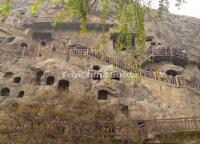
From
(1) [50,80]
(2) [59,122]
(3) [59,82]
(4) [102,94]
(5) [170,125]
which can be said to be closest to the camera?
(2) [59,122]

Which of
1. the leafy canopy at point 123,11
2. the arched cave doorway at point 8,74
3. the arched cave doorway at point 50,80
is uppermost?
the leafy canopy at point 123,11

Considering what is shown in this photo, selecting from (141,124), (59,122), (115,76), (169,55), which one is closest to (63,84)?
(115,76)

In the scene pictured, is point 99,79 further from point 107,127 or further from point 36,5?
point 36,5

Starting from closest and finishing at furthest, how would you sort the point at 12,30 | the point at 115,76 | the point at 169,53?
the point at 115,76
the point at 169,53
the point at 12,30

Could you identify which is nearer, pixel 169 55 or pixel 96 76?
pixel 96 76

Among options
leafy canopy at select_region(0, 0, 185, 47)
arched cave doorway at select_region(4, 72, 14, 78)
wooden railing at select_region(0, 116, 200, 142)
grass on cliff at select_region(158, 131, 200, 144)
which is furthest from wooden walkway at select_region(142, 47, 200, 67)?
leafy canopy at select_region(0, 0, 185, 47)

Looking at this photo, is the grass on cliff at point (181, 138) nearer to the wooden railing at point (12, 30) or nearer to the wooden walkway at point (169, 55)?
the wooden walkway at point (169, 55)

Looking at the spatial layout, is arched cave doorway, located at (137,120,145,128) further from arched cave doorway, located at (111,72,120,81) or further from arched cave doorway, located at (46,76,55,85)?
arched cave doorway, located at (46,76,55,85)

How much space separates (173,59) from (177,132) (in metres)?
14.5

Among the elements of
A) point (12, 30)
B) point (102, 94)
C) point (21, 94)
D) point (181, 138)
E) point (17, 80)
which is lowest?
point (181, 138)

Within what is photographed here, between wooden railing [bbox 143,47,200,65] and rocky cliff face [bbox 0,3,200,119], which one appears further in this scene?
wooden railing [bbox 143,47,200,65]

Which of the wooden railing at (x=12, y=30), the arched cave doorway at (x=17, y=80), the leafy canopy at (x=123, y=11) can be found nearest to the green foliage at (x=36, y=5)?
the leafy canopy at (x=123, y=11)

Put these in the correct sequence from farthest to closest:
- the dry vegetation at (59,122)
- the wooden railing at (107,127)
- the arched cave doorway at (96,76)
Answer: the arched cave doorway at (96,76)
the wooden railing at (107,127)
the dry vegetation at (59,122)

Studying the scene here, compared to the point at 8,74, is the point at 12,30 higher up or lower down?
higher up
